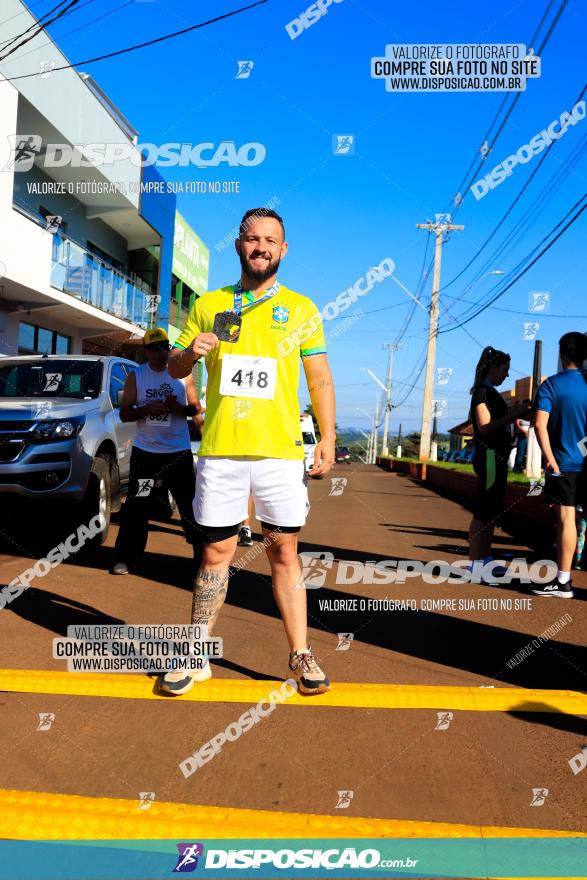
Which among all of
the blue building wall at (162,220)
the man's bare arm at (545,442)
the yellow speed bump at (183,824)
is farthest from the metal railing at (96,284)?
the yellow speed bump at (183,824)

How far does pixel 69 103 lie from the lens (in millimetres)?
19141

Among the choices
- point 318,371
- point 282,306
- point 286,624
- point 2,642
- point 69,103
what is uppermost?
point 69,103

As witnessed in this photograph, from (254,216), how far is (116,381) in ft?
18.0

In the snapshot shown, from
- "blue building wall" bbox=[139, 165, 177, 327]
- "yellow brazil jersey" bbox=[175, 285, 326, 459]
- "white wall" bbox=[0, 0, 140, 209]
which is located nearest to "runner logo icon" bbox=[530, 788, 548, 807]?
"yellow brazil jersey" bbox=[175, 285, 326, 459]

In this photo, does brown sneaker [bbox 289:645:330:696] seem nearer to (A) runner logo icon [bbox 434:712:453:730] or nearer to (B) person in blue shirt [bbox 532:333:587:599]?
(A) runner logo icon [bbox 434:712:453:730]

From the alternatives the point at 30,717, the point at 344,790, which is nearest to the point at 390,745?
the point at 344,790

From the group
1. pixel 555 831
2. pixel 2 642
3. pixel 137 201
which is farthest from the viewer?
pixel 137 201

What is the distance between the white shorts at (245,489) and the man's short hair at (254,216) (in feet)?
3.48

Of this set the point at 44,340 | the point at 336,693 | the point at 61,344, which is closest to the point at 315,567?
the point at 336,693

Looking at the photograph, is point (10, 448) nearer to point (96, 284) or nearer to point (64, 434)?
point (64, 434)

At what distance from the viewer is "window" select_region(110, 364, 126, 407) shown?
8.48 meters

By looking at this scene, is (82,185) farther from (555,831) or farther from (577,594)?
(555,831)

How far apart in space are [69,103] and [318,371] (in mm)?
18295

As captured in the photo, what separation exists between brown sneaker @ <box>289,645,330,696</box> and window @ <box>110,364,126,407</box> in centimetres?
529
